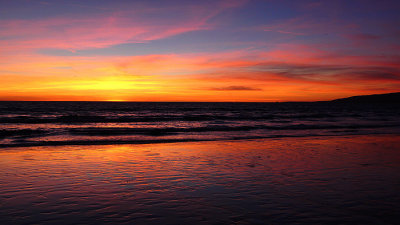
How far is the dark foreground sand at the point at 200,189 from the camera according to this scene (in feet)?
16.1

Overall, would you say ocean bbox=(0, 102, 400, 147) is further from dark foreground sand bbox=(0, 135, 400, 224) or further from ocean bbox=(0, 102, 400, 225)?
ocean bbox=(0, 102, 400, 225)

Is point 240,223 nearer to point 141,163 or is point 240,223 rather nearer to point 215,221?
point 215,221

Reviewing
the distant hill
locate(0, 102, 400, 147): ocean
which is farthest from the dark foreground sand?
the distant hill

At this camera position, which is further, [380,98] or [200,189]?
[380,98]

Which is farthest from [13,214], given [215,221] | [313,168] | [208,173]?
[313,168]

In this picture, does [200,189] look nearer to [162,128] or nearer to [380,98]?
[162,128]

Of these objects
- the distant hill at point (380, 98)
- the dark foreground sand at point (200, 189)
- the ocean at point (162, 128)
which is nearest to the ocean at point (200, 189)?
the dark foreground sand at point (200, 189)

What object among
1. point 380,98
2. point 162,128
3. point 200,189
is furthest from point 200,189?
point 380,98

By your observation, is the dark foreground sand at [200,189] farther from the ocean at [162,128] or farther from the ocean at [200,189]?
the ocean at [162,128]

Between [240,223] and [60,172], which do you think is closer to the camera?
[240,223]

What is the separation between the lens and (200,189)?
6.49 meters

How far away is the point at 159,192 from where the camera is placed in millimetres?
6250

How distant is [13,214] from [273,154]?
342 inches

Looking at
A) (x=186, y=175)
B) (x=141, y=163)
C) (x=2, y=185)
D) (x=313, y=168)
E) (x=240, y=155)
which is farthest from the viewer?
(x=240, y=155)
